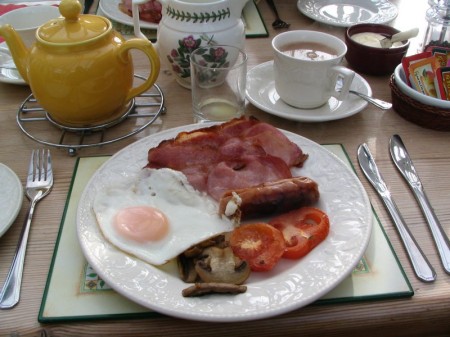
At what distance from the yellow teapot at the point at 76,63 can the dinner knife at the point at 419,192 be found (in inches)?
21.9

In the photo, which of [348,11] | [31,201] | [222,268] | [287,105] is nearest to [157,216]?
[222,268]

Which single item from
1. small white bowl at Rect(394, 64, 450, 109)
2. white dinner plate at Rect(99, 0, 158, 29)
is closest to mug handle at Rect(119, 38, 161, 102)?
white dinner plate at Rect(99, 0, 158, 29)

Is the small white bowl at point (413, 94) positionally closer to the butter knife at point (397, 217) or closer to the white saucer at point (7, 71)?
→ the butter knife at point (397, 217)

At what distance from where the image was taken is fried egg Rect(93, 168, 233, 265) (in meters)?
0.68

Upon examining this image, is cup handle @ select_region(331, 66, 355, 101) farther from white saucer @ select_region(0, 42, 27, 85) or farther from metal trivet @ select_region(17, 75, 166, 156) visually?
white saucer @ select_region(0, 42, 27, 85)

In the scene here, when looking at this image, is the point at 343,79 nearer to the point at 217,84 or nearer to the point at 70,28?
the point at 217,84

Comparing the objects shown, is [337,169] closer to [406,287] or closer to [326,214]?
[326,214]

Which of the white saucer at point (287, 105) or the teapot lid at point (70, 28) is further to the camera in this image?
the white saucer at point (287, 105)

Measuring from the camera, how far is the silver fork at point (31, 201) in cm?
65

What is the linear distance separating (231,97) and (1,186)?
0.54 m

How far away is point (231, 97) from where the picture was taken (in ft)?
3.50

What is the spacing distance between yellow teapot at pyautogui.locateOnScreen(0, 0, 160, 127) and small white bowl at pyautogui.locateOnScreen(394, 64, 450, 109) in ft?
1.86

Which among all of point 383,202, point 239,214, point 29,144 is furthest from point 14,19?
point 383,202

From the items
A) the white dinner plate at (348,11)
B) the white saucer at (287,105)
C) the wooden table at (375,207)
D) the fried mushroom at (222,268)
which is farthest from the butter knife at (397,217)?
the white dinner plate at (348,11)
